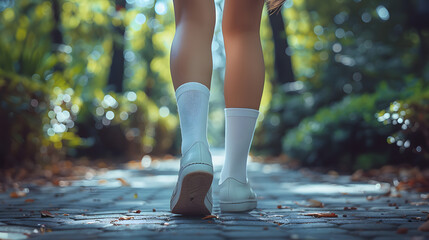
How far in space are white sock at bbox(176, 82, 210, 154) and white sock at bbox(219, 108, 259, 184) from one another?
1.07 ft

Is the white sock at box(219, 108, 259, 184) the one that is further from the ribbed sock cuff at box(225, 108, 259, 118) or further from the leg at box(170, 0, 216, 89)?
the leg at box(170, 0, 216, 89)

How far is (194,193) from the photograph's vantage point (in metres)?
2.21

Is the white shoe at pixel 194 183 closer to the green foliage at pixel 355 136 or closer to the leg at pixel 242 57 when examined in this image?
the leg at pixel 242 57

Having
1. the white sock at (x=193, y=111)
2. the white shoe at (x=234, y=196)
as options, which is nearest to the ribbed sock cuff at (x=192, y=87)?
the white sock at (x=193, y=111)

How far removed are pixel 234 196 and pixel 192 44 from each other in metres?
0.78

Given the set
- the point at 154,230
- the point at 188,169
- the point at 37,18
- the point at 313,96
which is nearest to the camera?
the point at 154,230

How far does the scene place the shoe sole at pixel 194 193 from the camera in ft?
7.09

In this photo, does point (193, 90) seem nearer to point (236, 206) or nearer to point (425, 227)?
point (236, 206)

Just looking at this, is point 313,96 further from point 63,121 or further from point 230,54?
point 230,54

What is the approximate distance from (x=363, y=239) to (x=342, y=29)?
8.66 m

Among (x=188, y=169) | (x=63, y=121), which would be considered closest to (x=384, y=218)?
(x=188, y=169)

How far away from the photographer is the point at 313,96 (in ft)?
31.2

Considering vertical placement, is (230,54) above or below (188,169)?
above

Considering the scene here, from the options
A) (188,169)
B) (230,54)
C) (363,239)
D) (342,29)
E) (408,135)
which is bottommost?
(363,239)
